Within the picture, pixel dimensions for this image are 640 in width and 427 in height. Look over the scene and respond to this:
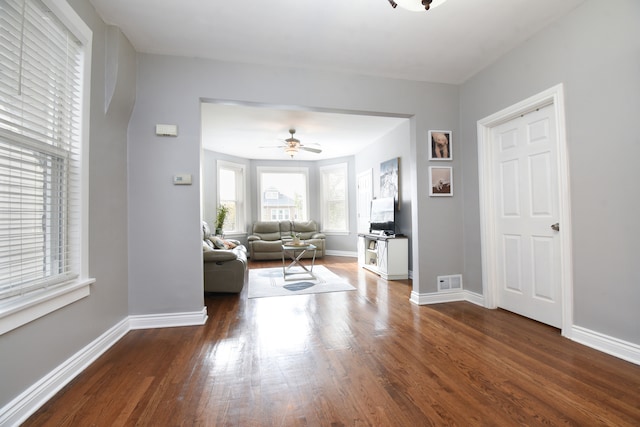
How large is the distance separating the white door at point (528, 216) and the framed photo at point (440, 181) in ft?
1.56

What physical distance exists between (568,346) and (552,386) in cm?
75

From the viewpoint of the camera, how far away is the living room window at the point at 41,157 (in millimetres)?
1472

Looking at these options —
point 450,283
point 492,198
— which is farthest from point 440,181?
point 450,283

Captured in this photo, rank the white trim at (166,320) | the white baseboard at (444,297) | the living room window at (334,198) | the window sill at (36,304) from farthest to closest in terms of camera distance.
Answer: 1. the living room window at (334,198)
2. the white baseboard at (444,297)
3. the white trim at (166,320)
4. the window sill at (36,304)

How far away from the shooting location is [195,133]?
2826 millimetres

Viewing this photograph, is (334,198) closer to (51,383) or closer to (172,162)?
(172,162)

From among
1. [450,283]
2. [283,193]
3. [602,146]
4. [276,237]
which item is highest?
[283,193]

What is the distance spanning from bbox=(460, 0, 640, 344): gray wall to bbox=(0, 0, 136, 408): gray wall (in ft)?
12.2

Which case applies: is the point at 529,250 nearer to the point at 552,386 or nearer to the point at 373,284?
the point at 552,386

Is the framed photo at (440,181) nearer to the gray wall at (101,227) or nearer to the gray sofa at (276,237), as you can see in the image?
the gray wall at (101,227)

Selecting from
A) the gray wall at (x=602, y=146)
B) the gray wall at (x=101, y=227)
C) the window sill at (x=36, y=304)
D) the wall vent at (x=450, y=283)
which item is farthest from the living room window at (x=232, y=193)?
the gray wall at (x=602, y=146)

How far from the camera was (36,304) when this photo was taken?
1559 mm

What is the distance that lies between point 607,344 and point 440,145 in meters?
2.35

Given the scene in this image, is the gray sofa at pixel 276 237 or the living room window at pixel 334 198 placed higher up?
the living room window at pixel 334 198
